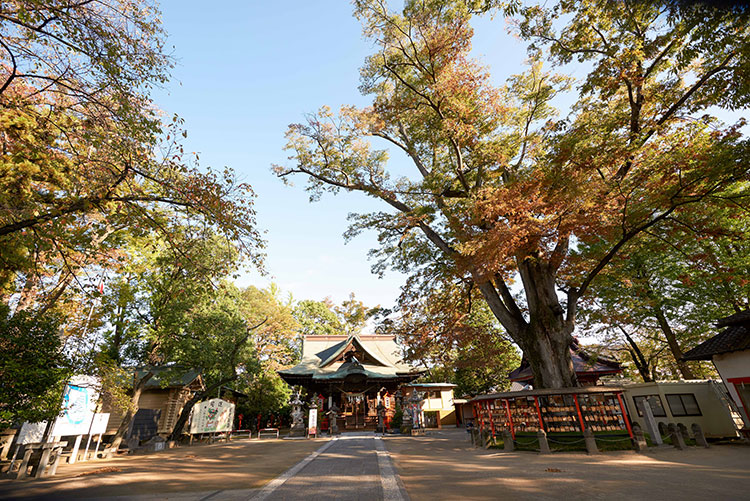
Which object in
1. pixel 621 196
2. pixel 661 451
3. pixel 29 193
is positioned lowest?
pixel 661 451

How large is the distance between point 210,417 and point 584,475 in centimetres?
1985

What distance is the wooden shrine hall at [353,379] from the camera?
2330 centimetres

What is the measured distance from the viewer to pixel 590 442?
32.8ft

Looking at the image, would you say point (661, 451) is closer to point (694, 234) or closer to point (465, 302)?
point (694, 234)

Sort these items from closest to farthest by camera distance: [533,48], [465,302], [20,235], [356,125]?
[20,235] < [533,48] < [356,125] < [465,302]

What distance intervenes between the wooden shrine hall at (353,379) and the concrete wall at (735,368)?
1548cm

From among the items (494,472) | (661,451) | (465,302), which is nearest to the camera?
(494,472)

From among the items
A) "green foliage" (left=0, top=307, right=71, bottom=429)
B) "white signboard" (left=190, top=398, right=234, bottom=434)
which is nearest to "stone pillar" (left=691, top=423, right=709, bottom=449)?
"green foliage" (left=0, top=307, right=71, bottom=429)

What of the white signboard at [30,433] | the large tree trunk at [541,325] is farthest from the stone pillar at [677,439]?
the white signboard at [30,433]

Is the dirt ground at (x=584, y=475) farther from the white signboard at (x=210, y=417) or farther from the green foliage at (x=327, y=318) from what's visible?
the green foliage at (x=327, y=318)

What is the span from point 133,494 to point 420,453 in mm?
8374

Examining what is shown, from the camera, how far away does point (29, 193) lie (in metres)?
7.14

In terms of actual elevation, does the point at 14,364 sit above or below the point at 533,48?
below

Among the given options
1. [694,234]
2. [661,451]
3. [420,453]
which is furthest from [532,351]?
[694,234]
